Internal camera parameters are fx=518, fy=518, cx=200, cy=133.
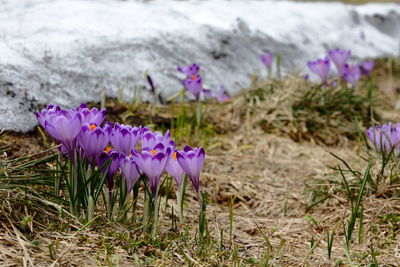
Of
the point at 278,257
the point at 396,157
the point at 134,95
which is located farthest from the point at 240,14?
the point at 278,257

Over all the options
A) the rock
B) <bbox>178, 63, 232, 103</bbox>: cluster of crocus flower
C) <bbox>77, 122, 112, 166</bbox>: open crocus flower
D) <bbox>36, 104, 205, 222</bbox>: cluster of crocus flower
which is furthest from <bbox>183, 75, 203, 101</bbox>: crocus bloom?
<bbox>77, 122, 112, 166</bbox>: open crocus flower

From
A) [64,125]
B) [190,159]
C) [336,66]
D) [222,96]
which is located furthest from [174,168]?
[336,66]

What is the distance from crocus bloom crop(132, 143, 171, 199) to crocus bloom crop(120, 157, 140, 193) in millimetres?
75

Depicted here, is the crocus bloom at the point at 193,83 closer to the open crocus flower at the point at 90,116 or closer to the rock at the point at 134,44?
the rock at the point at 134,44

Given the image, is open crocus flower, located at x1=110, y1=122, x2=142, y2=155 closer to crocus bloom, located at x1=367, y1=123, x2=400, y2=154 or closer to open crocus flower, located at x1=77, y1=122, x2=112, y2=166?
open crocus flower, located at x1=77, y1=122, x2=112, y2=166

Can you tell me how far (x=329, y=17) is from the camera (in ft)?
21.0

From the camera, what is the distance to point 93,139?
5.74ft

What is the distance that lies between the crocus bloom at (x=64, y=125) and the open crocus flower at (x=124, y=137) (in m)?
0.15

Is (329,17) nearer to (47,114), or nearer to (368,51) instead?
(368,51)

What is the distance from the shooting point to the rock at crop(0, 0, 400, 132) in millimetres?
3055

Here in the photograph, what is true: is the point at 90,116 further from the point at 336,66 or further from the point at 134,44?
the point at 336,66

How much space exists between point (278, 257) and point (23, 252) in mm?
890

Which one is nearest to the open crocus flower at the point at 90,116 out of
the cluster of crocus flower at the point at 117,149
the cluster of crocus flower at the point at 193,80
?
the cluster of crocus flower at the point at 117,149

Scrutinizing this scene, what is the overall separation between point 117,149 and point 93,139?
0.14 meters
